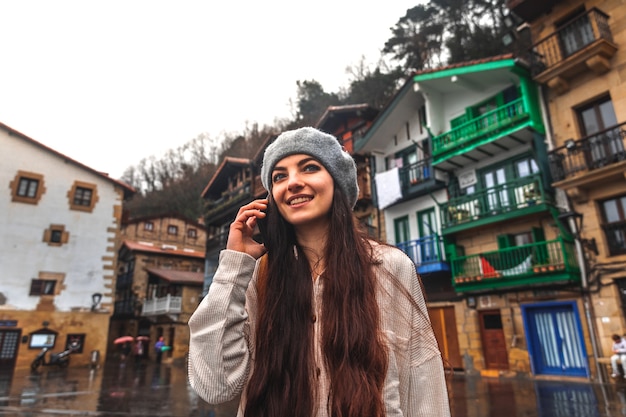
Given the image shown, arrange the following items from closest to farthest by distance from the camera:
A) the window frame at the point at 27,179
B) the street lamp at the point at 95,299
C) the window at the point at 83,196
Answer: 1. the window frame at the point at 27,179
2. the street lamp at the point at 95,299
3. the window at the point at 83,196

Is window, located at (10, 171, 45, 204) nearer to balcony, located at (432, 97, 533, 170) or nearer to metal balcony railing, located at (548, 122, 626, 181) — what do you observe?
balcony, located at (432, 97, 533, 170)

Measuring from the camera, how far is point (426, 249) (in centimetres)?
1523

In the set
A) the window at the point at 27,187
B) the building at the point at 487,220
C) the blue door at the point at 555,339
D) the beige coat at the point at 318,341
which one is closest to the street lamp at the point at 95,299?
the window at the point at 27,187

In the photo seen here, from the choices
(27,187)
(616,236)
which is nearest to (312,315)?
(616,236)

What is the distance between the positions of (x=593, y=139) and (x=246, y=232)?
13810 millimetres

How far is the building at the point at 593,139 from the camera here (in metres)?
10.9

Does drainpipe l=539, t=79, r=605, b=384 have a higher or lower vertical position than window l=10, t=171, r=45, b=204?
lower

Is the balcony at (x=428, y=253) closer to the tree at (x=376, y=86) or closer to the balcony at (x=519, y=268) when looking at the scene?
the balcony at (x=519, y=268)

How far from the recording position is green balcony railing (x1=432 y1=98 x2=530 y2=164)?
12969 millimetres

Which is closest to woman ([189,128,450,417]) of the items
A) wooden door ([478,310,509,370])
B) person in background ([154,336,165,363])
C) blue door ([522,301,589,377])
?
blue door ([522,301,589,377])

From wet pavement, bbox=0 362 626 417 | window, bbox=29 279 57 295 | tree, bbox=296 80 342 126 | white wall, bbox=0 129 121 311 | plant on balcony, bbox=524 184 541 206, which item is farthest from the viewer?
tree, bbox=296 80 342 126

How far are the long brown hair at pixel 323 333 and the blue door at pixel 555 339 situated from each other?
1274 cm

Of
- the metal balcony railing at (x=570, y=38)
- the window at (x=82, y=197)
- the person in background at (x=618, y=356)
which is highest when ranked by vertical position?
the metal balcony railing at (x=570, y=38)

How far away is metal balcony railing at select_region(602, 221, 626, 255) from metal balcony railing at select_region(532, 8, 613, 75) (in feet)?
17.5
